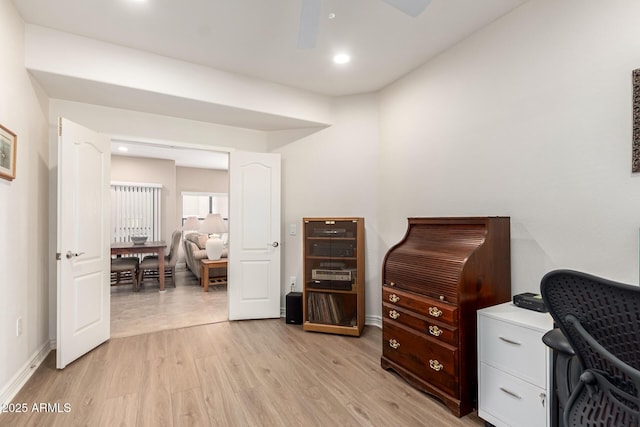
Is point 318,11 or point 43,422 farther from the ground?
point 318,11

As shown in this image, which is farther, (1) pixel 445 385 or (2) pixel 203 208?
(2) pixel 203 208

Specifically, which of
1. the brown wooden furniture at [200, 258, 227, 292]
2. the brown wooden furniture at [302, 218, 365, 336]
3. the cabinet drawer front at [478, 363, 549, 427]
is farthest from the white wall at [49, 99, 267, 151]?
the cabinet drawer front at [478, 363, 549, 427]

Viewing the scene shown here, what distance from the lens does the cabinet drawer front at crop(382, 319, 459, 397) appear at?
193 centimetres

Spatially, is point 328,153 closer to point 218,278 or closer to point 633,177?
point 633,177

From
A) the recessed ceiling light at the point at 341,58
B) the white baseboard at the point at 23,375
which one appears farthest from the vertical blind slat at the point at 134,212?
the recessed ceiling light at the point at 341,58

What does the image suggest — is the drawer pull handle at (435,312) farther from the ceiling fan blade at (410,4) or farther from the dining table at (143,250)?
the dining table at (143,250)

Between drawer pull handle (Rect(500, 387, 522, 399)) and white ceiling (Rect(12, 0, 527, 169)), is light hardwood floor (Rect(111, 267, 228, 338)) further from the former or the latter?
drawer pull handle (Rect(500, 387, 522, 399))

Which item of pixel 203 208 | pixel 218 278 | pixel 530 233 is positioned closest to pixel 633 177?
pixel 530 233

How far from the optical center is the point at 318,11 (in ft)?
5.57

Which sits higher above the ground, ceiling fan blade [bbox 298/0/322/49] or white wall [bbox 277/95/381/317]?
ceiling fan blade [bbox 298/0/322/49]

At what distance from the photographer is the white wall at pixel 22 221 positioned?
79.7 inches

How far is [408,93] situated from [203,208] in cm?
702

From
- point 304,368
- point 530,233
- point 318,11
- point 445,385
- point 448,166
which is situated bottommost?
point 304,368

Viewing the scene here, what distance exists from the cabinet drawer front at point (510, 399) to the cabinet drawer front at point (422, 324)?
0.24 meters
